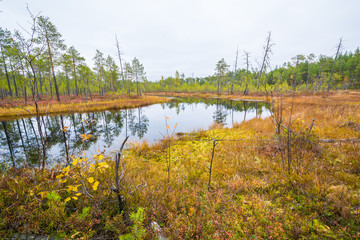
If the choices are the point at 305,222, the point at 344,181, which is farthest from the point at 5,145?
the point at 344,181

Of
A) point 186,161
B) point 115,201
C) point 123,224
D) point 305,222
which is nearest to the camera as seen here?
point 123,224

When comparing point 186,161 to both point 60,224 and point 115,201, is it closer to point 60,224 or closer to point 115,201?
point 115,201

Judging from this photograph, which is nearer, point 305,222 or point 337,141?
point 305,222

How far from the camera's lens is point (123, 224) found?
2148mm

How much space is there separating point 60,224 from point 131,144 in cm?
529

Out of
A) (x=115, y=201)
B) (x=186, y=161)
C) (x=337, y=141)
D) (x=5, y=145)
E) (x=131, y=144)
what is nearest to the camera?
(x=115, y=201)

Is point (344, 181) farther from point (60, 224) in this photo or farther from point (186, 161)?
point (60, 224)

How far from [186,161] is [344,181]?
4.29m

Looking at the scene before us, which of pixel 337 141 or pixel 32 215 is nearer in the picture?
pixel 32 215

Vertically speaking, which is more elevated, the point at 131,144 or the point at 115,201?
the point at 115,201

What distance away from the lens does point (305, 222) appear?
2.29 m

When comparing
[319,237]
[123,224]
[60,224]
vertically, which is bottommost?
[319,237]

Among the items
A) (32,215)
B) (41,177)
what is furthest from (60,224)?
(41,177)

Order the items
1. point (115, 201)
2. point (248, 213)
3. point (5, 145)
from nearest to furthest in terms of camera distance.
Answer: point (115, 201), point (248, 213), point (5, 145)
